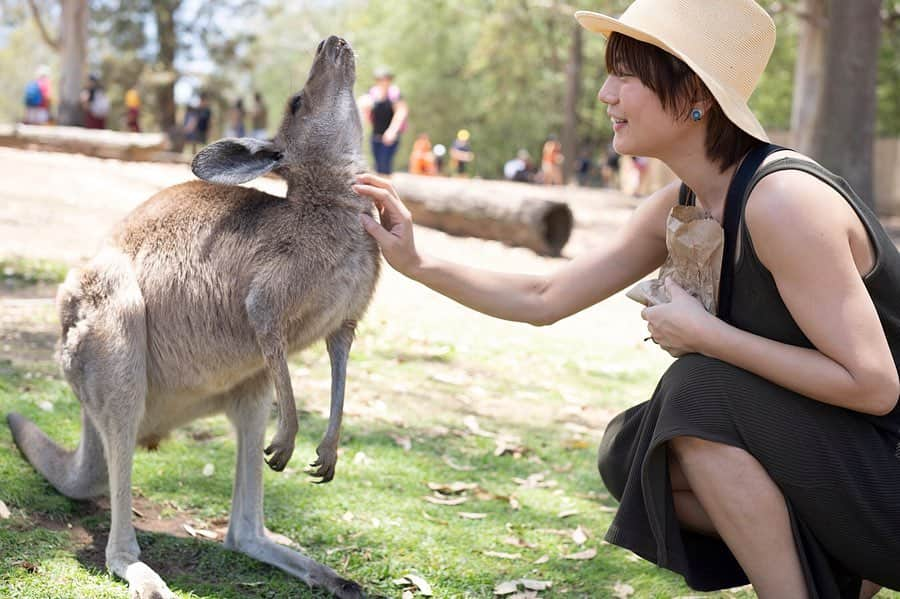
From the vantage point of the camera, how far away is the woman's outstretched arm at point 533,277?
2.56m

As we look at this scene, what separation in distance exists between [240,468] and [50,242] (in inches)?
187

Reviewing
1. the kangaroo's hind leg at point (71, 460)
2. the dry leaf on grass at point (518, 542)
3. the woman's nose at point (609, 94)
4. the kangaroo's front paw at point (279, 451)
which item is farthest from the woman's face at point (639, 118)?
the kangaroo's hind leg at point (71, 460)

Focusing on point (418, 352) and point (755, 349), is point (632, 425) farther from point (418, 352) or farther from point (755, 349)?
point (418, 352)

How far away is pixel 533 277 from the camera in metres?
2.75

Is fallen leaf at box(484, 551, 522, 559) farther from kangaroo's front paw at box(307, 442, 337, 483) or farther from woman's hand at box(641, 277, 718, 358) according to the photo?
woman's hand at box(641, 277, 718, 358)

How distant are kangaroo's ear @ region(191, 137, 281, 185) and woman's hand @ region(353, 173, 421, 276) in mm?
265

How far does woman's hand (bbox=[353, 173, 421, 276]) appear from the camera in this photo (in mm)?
2555

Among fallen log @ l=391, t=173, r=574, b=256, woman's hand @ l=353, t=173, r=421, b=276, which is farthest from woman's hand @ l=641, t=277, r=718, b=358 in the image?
fallen log @ l=391, t=173, r=574, b=256

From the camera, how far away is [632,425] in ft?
7.85

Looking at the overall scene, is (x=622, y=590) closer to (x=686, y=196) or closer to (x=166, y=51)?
(x=686, y=196)

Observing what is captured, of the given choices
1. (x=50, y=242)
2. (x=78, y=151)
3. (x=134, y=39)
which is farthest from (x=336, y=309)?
(x=134, y=39)

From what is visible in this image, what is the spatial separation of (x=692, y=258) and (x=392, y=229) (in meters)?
0.81

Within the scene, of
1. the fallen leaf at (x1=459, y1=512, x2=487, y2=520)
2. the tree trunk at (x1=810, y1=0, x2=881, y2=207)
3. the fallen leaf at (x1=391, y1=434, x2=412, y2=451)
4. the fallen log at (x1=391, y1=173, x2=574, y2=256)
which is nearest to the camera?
the fallen leaf at (x1=459, y1=512, x2=487, y2=520)

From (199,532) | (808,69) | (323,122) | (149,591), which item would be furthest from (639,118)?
(808,69)
